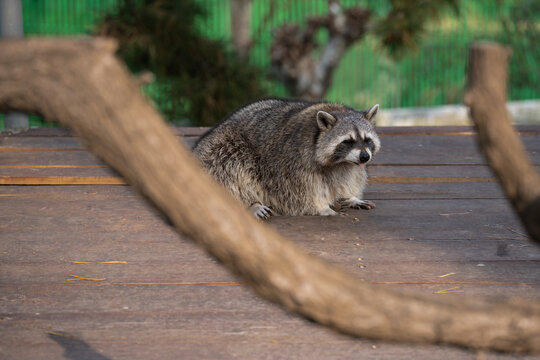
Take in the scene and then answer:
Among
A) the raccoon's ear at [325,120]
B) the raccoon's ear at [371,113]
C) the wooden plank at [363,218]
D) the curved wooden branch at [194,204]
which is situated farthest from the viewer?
the raccoon's ear at [371,113]

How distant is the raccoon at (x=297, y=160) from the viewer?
11.5ft

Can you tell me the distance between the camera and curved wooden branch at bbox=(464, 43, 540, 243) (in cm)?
108

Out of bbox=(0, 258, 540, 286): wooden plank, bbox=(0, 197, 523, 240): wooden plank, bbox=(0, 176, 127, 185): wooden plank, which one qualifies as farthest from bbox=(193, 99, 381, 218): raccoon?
bbox=(0, 258, 540, 286): wooden plank

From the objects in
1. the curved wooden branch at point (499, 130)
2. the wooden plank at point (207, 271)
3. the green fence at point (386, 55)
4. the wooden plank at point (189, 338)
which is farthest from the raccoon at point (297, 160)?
the green fence at point (386, 55)

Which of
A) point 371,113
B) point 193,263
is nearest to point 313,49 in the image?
point 371,113

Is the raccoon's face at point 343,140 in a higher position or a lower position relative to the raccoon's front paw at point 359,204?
higher

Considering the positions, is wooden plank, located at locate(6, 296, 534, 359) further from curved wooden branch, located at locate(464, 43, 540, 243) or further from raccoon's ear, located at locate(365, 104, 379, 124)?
raccoon's ear, located at locate(365, 104, 379, 124)

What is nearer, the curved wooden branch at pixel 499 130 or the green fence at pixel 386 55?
the curved wooden branch at pixel 499 130

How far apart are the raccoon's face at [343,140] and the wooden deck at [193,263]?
10.7 inches

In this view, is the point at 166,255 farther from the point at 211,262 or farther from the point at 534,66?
the point at 534,66

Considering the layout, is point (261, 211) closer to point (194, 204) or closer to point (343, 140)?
point (343, 140)

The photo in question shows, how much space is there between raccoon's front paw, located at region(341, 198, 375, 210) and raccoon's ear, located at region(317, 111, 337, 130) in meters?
0.38

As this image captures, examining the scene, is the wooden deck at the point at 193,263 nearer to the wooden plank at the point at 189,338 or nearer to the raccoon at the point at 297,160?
the wooden plank at the point at 189,338

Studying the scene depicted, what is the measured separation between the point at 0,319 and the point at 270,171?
1.82m
